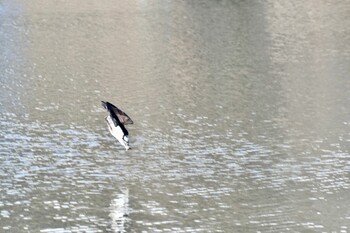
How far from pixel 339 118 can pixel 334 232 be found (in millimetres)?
6950

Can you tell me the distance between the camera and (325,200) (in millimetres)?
13258

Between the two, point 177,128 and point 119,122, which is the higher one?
point 177,128

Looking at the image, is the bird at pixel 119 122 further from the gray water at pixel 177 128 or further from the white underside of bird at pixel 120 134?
the gray water at pixel 177 128

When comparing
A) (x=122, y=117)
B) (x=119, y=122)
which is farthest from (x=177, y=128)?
(x=119, y=122)

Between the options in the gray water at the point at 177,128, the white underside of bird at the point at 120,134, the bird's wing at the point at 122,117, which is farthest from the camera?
the bird's wing at the point at 122,117

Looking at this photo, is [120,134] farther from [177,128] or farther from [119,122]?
[177,128]

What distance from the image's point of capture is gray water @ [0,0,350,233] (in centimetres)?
1278

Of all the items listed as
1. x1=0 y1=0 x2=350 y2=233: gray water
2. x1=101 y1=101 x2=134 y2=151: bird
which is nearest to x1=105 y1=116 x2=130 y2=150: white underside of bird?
x1=101 y1=101 x2=134 y2=151: bird

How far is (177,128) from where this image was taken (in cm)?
1778

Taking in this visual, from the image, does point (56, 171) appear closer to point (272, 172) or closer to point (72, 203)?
point (72, 203)

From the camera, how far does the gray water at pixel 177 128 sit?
12.8m

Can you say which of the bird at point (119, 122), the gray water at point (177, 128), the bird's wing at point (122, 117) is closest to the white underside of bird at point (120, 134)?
the bird at point (119, 122)

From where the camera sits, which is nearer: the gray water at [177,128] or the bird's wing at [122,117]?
the gray water at [177,128]

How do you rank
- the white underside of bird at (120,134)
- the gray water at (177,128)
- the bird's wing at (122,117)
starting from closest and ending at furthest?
the gray water at (177,128) < the white underside of bird at (120,134) < the bird's wing at (122,117)
